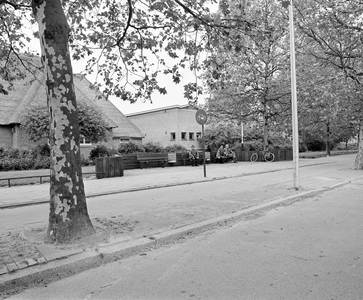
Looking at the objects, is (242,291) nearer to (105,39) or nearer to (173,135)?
(105,39)

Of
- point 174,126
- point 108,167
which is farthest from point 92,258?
point 174,126

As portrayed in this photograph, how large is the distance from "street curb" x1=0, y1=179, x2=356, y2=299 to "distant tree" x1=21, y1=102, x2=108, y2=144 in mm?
16047

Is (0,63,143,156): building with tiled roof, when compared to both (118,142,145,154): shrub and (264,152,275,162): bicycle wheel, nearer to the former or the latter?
(118,142,145,154): shrub

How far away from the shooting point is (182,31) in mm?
7281

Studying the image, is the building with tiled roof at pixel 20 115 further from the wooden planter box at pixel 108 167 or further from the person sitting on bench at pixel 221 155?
the person sitting on bench at pixel 221 155

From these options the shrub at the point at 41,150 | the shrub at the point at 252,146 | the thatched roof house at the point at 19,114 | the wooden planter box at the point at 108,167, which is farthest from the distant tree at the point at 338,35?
the shrub at the point at 41,150

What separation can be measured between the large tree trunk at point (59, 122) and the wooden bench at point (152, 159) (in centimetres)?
1321

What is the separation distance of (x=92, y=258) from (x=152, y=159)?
1428 cm

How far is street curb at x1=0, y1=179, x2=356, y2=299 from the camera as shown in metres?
3.33

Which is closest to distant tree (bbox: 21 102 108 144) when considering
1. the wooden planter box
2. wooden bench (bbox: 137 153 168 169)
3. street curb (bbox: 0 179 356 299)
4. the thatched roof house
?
the thatched roof house

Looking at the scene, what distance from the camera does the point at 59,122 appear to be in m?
4.30

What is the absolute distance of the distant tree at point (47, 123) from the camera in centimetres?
1886

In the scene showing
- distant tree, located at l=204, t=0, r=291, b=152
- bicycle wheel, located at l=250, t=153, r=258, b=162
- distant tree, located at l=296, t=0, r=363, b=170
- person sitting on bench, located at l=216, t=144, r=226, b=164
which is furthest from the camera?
bicycle wheel, located at l=250, t=153, r=258, b=162

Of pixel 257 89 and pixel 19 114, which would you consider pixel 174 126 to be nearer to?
pixel 257 89
